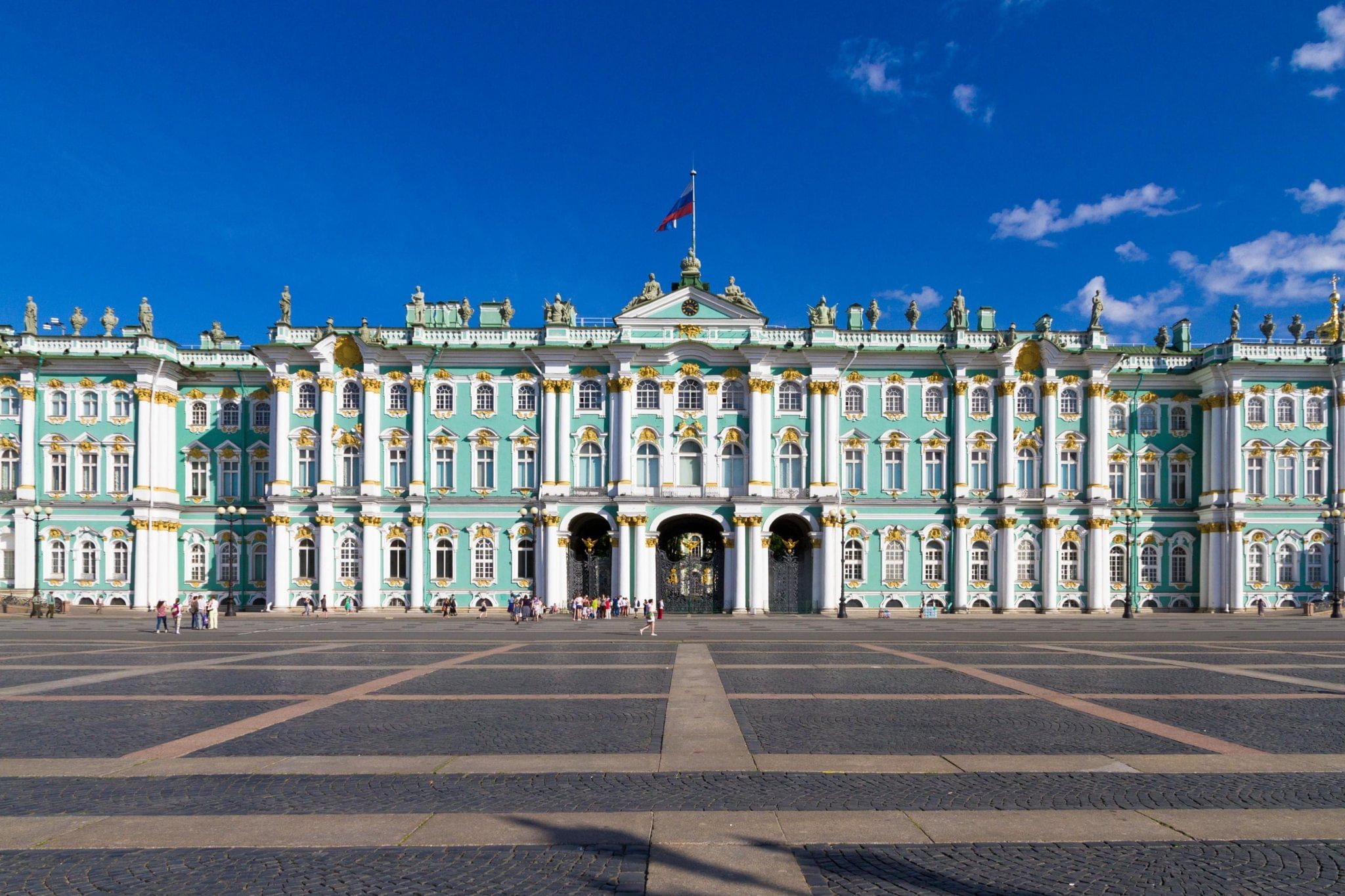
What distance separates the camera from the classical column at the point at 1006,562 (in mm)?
53719

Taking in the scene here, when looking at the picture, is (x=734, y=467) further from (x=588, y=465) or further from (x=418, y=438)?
(x=418, y=438)

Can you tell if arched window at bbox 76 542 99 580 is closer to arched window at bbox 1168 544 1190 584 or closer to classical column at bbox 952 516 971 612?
classical column at bbox 952 516 971 612

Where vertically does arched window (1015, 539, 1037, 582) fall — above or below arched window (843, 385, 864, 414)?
below

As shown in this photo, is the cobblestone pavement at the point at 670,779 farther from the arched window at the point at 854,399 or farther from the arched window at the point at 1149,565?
the arched window at the point at 1149,565

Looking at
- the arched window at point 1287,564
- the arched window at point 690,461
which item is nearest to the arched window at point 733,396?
the arched window at point 690,461

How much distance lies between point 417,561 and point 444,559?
5.29ft

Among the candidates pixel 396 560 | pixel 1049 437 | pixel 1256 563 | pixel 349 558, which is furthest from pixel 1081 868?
pixel 1256 563

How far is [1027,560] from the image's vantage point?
54438 millimetres

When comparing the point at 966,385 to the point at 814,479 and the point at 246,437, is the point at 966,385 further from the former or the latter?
the point at 246,437

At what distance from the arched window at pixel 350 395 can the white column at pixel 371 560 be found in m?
6.83

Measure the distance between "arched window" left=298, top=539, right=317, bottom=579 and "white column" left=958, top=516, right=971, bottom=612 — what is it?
36721mm

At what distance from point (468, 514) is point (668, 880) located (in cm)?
4775

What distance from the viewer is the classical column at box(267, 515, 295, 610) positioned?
53219 millimetres

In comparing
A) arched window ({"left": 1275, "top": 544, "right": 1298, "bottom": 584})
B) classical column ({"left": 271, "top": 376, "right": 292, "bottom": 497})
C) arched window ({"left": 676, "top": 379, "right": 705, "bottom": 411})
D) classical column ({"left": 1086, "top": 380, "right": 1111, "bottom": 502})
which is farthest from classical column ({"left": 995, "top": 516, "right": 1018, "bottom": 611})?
classical column ({"left": 271, "top": 376, "right": 292, "bottom": 497})
